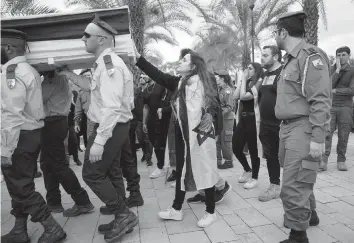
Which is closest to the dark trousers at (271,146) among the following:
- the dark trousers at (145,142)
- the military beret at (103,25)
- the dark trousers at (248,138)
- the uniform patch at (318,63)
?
the dark trousers at (248,138)

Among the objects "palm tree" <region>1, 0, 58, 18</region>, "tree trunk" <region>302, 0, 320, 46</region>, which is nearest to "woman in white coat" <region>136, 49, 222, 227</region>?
"palm tree" <region>1, 0, 58, 18</region>

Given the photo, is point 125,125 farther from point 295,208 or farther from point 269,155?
point 269,155

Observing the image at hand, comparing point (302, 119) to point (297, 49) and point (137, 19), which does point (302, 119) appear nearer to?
point (297, 49)

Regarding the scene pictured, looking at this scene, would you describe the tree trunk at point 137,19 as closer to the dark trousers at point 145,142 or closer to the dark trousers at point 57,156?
the dark trousers at point 145,142

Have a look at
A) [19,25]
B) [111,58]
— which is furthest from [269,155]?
[19,25]

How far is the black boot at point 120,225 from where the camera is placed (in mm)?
3137

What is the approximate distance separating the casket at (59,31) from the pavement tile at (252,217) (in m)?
2.48

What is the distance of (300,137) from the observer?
110 inches

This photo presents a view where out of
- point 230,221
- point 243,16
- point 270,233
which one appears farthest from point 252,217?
point 243,16

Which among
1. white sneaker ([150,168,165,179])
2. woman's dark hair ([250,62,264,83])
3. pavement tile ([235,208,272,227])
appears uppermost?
woman's dark hair ([250,62,264,83])

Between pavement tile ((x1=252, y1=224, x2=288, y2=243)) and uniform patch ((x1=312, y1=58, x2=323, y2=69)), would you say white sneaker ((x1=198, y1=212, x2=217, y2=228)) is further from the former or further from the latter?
uniform patch ((x1=312, y1=58, x2=323, y2=69))

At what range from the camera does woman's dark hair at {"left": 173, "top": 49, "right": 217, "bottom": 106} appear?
3.51m

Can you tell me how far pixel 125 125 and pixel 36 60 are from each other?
1.15 m

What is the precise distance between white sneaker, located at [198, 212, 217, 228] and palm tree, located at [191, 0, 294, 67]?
36.8 feet
